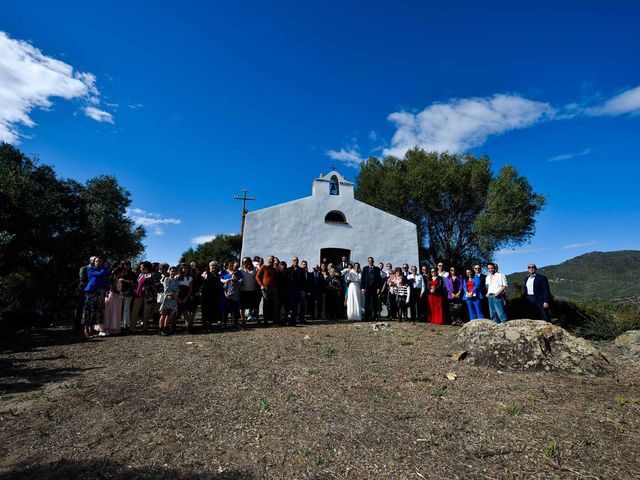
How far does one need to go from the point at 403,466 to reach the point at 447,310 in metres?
8.79

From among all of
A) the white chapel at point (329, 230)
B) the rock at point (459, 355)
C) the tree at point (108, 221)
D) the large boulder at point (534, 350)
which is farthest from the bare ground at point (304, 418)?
the tree at point (108, 221)

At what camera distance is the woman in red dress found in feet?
35.8

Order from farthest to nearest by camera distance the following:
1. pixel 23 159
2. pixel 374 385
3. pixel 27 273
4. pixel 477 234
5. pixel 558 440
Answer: pixel 477 234 → pixel 23 159 → pixel 27 273 → pixel 374 385 → pixel 558 440

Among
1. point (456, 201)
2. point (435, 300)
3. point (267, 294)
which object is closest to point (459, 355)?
point (435, 300)

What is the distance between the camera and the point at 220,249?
150ft

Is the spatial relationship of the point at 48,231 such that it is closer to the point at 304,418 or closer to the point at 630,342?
the point at 304,418

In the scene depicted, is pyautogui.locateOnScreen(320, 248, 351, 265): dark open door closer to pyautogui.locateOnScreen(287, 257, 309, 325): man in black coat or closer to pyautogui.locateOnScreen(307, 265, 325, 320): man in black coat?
pyautogui.locateOnScreen(307, 265, 325, 320): man in black coat

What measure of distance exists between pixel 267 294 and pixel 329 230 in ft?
20.6

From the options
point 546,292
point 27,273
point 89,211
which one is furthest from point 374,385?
point 89,211

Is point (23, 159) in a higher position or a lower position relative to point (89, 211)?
higher

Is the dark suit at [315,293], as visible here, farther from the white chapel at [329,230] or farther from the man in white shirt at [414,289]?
the white chapel at [329,230]

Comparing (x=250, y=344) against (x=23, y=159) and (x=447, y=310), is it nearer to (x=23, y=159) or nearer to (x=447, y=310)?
(x=447, y=310)

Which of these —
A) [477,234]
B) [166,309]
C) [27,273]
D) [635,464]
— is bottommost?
[635,464]

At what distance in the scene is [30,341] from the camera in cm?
784
